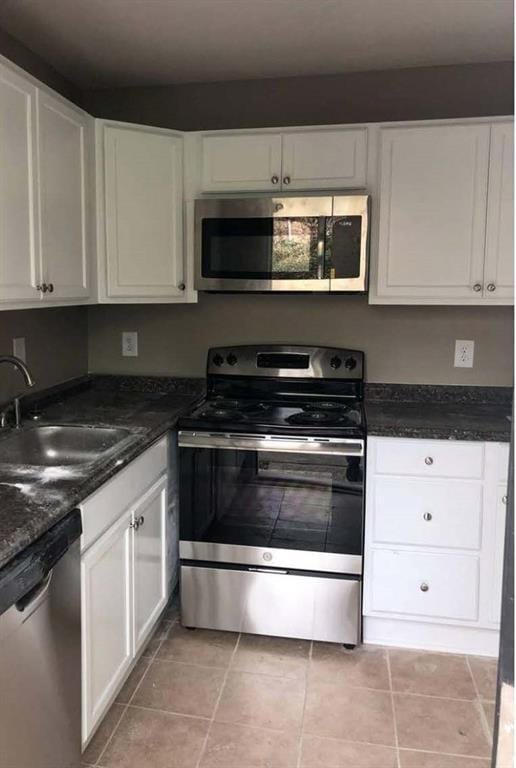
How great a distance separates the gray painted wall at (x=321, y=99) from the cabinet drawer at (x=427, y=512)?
154 cm

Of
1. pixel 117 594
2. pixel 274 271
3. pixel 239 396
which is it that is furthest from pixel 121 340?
pixel 117 594

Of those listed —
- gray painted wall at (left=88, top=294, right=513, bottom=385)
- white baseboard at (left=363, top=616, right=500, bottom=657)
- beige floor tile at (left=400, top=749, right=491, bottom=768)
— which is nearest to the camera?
beige floor tile at (left=400, top=749, right=491, bottom=768)

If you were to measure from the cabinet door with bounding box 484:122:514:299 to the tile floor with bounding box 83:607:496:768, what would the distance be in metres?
1.45

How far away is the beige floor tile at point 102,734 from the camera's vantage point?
5.90ft

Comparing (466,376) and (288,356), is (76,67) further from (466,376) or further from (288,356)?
(466,376)

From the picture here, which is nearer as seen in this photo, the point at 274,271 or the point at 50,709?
the point at 50,709

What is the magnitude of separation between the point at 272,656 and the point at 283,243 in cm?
160

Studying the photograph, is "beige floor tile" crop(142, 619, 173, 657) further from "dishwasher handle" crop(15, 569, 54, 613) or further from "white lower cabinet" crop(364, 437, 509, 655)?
"dishwasher handle" crop(15, 569, 54, 613)

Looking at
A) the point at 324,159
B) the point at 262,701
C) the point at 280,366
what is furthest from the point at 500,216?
the point at 262,701

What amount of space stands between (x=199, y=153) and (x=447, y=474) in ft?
5.33

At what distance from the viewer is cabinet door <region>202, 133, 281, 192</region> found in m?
2.46

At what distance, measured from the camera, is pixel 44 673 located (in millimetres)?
1405

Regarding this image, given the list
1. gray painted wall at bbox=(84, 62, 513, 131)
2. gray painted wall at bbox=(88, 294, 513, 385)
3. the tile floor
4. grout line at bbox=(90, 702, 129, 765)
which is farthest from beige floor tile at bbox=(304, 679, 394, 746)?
gray painted wall at bbox=(84, 62, 513, 131)

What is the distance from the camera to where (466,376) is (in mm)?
2701
